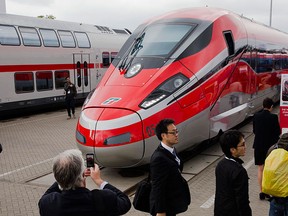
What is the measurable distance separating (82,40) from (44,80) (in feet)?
11.1

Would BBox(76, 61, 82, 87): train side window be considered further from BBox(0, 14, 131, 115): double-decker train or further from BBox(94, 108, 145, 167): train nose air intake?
BBox(94, 108, 145, 167): train nose air intake

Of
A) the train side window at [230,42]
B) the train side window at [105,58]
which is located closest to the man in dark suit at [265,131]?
the train side window at [230,42]

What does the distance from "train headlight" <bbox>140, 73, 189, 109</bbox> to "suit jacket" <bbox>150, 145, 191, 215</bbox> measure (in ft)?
11.5

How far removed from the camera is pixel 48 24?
1794 centimetres

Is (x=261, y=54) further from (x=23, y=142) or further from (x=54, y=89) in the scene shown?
(x=54, y=89)

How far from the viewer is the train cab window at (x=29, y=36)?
16203mm

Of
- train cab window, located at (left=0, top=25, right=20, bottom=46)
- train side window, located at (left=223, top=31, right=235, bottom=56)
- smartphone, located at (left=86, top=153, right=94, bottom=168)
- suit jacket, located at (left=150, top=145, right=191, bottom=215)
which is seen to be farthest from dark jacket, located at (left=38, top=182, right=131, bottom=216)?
train cab window, located at (left=0, top=25, right=20, bottom=46)

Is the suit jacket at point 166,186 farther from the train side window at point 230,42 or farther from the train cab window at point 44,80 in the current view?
the train cab window at point 44,80

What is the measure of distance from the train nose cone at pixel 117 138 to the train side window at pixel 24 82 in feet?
31.7

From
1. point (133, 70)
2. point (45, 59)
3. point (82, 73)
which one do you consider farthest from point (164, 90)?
point (82, 73)

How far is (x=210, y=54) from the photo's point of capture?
29.0 ft

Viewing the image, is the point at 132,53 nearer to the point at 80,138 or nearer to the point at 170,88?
the point at 170,88

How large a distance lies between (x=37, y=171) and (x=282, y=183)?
19.4ft

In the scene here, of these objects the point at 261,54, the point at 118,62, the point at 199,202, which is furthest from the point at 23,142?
the point at 261,54
